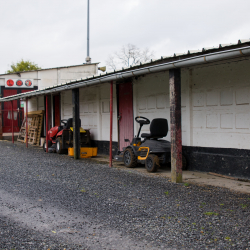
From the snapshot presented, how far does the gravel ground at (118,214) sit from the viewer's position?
374 centimetres

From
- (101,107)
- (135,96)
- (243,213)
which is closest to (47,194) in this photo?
(243,213)

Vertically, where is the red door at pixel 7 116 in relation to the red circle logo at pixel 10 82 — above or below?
below

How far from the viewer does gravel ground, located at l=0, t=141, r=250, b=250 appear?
12.3 ft

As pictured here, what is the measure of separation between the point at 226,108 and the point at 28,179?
4.76m

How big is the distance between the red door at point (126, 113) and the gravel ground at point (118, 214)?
350 cm

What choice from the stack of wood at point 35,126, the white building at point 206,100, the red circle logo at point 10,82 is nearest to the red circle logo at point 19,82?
the red circle logo at point 10,82

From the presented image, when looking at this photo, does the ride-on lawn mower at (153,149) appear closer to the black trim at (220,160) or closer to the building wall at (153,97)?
the black trim at (220,160)

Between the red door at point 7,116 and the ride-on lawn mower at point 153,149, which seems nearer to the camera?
the ride-on lawn mower at point 153,149

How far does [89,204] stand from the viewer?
530cm

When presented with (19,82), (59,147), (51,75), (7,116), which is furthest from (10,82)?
(59,147)

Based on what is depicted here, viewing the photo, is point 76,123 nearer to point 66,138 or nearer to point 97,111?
point 66,138

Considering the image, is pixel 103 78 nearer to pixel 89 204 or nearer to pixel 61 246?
pixel 89 204

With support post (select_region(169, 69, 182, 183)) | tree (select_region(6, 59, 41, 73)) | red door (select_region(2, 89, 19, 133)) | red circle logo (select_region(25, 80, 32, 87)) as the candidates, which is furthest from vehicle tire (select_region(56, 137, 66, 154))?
tree (select_region(6, 59, 41, 73))

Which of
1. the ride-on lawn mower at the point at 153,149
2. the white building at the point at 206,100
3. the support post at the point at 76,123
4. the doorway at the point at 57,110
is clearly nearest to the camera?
the white building at the point at 206,100
